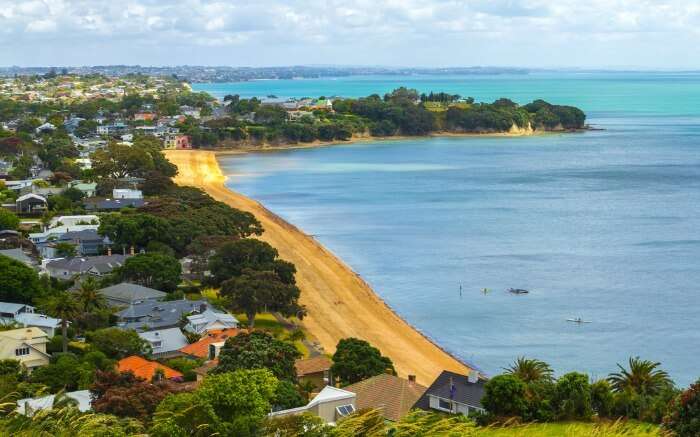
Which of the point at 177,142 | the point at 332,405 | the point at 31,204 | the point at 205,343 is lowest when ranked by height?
the point at 177,142

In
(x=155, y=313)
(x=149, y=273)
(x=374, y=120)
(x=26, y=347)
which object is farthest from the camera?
(x=374, y=120)

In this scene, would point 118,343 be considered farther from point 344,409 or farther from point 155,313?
point 344,409

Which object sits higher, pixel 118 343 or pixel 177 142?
pixel 118 343

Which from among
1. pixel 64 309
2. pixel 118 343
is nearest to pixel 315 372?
pixel 118 343

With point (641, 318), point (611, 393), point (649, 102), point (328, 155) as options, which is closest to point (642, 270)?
point (641, 318)

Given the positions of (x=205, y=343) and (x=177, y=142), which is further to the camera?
(x=177, y=142)
